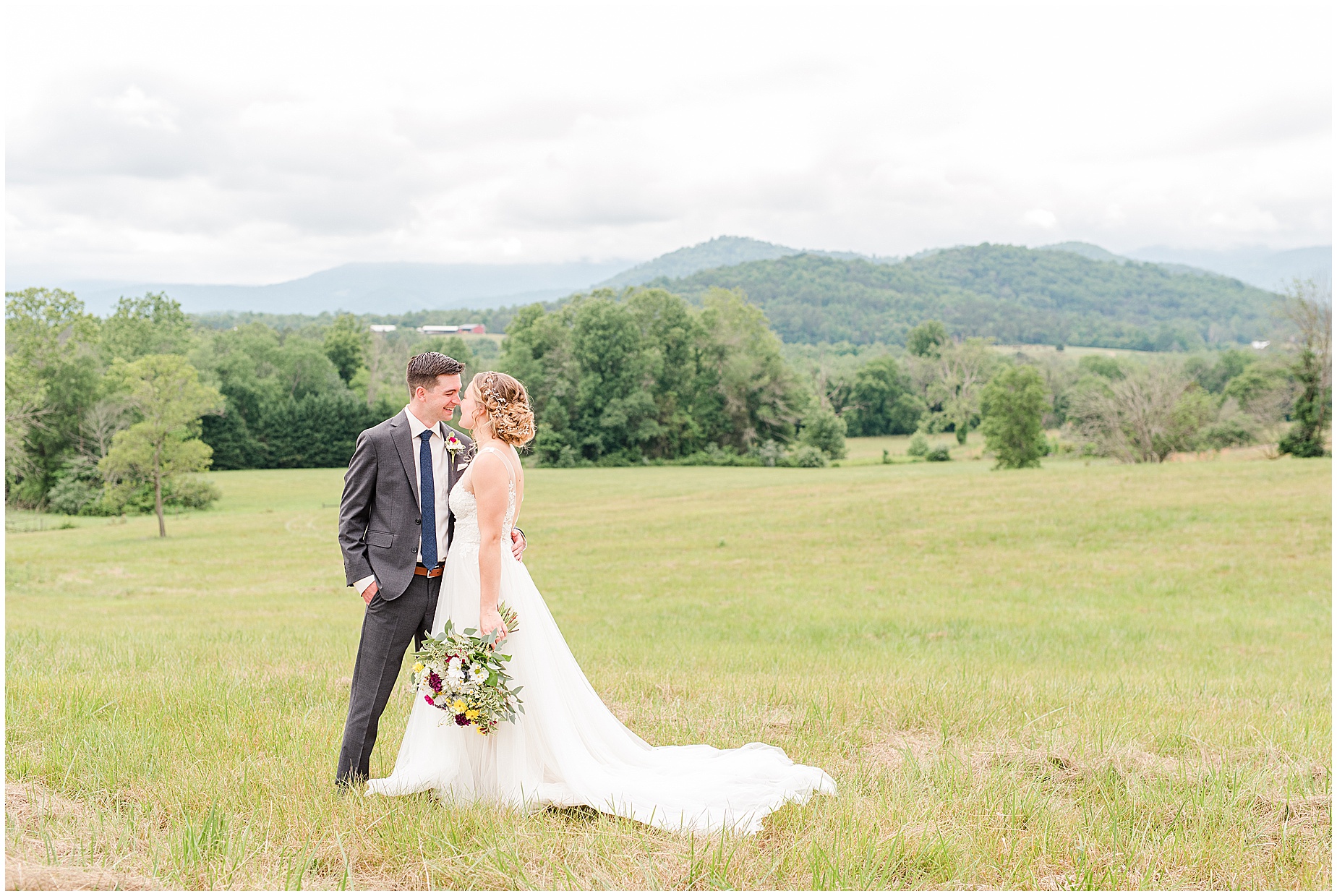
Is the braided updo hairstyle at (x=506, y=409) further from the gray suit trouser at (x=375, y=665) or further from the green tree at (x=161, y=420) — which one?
the green tree at (x=161, y=420)

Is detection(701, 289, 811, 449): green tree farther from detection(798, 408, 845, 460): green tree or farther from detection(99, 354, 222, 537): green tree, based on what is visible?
detection(99, 354, 222, 537): green tree

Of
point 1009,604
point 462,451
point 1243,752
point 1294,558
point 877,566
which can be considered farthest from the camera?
point 877,566

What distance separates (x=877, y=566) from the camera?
78.2 feet

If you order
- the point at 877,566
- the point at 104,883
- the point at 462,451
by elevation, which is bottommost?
the point at 877,566

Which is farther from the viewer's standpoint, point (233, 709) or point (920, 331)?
point (920, 331)

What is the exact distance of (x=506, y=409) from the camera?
4789 mm

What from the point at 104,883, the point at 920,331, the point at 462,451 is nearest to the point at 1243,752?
the point at 462,451

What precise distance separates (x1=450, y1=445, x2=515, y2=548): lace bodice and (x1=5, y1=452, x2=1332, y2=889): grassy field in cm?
142

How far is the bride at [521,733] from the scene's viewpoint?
4.68 metres

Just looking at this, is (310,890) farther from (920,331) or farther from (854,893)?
(920,331)

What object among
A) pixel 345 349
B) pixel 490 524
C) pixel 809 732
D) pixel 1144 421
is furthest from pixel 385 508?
pixel 345 349

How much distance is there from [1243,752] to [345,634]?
11.1 meters

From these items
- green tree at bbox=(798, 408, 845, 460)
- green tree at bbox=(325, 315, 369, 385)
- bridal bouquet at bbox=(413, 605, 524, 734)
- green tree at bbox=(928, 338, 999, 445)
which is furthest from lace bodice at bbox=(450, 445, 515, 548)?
green tree at bbox=(928, 338, 999, 445)

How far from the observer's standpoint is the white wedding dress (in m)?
4.66
